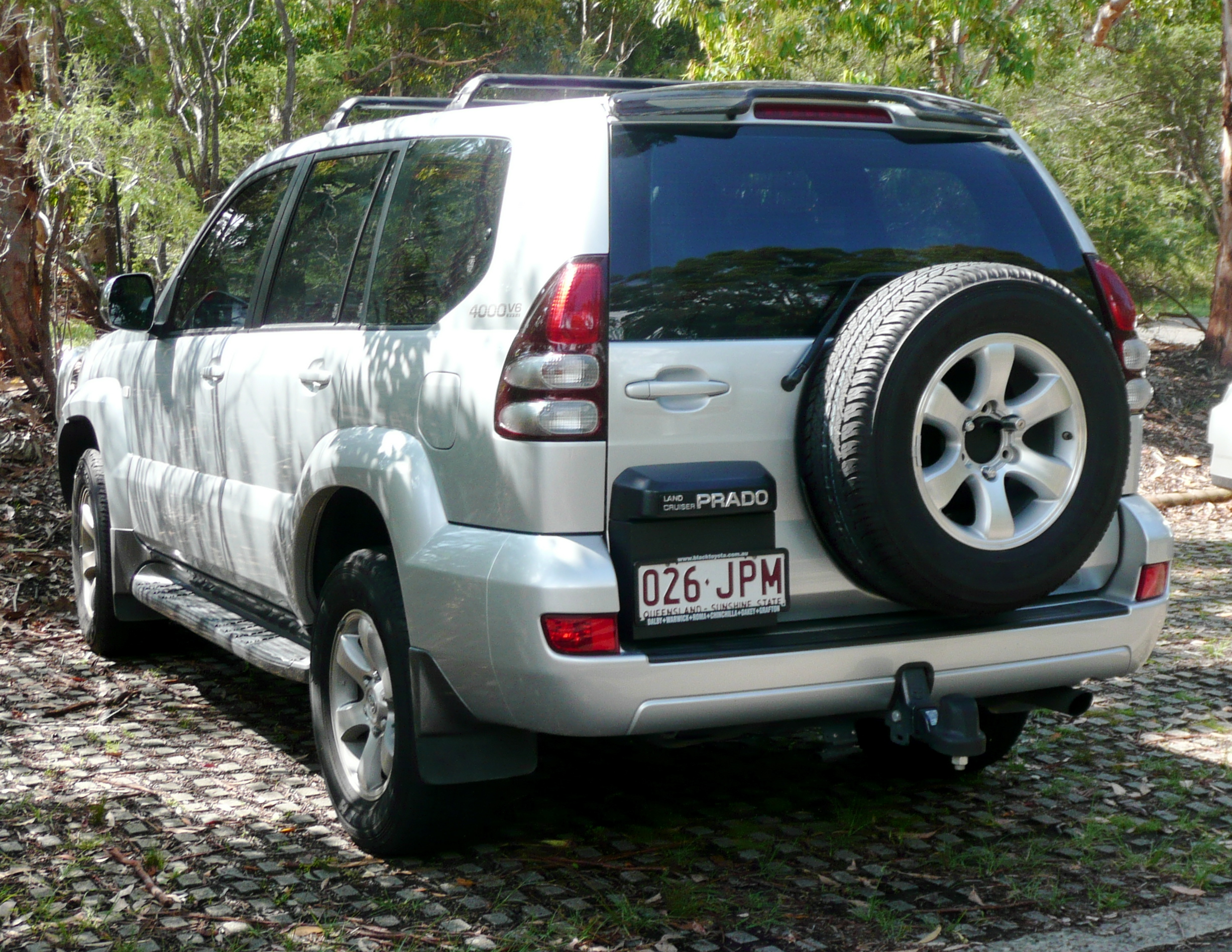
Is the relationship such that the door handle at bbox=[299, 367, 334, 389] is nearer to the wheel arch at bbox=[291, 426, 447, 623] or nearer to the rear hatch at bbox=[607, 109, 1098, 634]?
the wheel arch at bbox=[291, 426, 447, 623]

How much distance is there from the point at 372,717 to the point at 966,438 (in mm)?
1688

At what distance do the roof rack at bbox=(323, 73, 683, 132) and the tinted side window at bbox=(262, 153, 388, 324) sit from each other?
259 mm

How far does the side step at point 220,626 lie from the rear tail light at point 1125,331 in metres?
2.40

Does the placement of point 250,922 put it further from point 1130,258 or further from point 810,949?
point 1130,258

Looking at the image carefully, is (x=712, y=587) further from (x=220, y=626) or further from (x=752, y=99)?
(x=220, y=626)

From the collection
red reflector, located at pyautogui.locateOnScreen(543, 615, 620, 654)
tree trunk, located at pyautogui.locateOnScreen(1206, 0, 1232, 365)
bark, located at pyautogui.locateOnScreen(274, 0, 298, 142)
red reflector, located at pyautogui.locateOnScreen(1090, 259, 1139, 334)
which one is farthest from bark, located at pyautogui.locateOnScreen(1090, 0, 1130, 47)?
red reflector, located at pyautogui.locateOnScreen(543, 615, 620, 654)

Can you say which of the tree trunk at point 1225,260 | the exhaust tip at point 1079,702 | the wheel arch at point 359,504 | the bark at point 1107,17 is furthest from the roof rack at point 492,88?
the bark at point 1107,17

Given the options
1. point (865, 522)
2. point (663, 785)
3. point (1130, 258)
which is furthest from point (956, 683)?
point (1130, 258)

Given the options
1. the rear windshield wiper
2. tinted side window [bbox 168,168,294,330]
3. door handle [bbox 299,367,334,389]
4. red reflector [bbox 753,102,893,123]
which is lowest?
door handle [bbox 299,367,334,389]

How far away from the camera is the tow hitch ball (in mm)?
3297

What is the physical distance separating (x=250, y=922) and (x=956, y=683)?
5.84ft

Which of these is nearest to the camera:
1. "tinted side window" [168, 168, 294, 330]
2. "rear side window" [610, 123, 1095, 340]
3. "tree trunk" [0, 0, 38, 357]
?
"rear side window" [610, 123, 1095, 340]

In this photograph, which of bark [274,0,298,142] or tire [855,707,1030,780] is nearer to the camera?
tire [855,707,1030,780]

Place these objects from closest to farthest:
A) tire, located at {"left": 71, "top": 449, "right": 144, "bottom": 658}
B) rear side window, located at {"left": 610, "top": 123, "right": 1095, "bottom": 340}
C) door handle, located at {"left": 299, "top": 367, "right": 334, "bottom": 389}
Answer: rear side window, located at {"left": 610, "top": 123, "right": 1095, "bottom": 340}
door handle, located at {"left": 299, "top": 367, "right": 334, "bottom": 389}
tire, located at {"left": 71, "top": 449, "right": 144, "bottom": 658}
